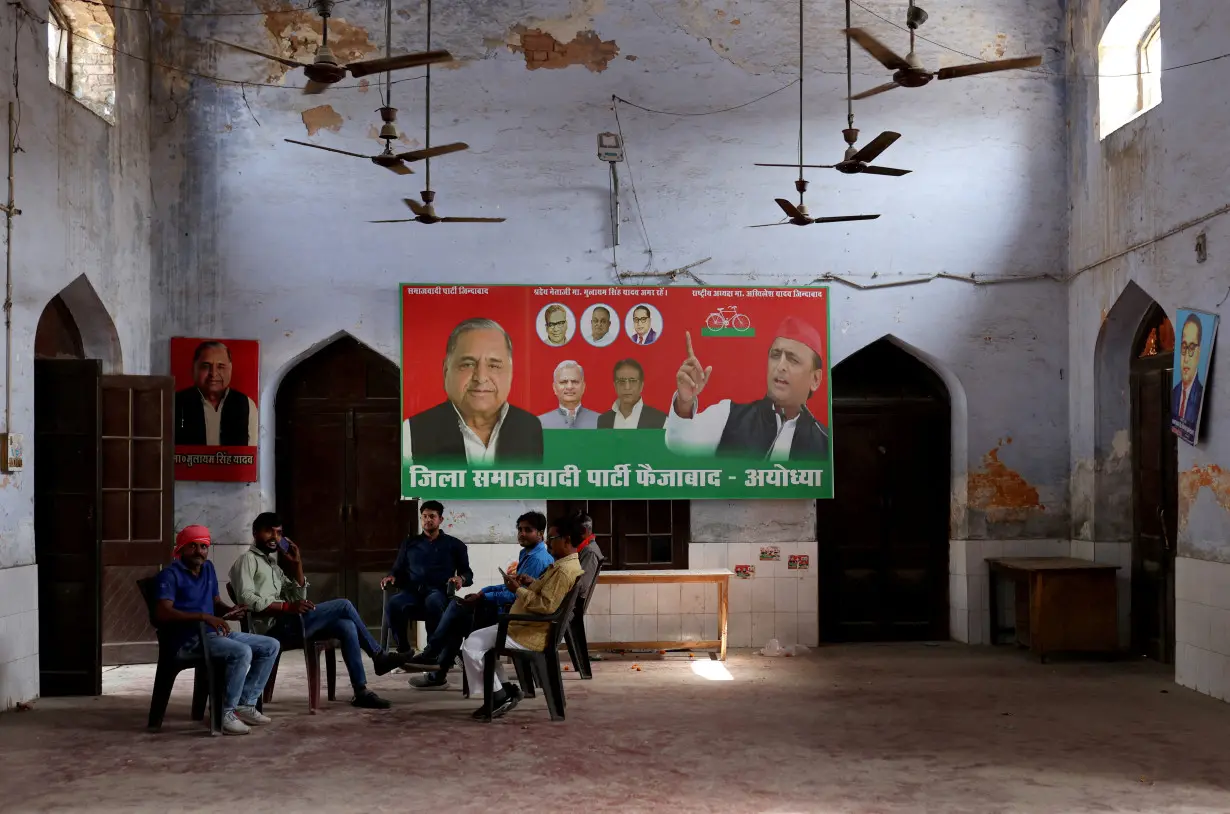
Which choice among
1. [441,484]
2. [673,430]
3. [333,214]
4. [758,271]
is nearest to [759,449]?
[673,430]

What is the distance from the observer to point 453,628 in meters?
7.90

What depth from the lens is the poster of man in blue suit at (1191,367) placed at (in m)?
7.86

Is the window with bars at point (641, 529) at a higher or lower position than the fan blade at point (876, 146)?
lower

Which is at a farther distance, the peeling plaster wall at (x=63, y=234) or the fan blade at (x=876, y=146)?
the peeling plaster wall at (x=63, y=234)

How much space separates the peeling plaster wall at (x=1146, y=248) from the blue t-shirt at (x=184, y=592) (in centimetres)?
618

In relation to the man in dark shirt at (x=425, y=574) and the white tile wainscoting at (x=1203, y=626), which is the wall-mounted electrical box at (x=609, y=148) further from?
the white tile wainscoting at (x=1203, y=626)

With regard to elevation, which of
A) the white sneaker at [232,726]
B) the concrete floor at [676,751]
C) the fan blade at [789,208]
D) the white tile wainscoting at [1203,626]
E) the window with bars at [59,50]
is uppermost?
the window with bars at [59,50]

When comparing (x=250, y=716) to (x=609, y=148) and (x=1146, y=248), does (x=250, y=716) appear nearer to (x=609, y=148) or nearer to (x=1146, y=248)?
(x=609, y=148)

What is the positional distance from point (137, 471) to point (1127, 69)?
816cm

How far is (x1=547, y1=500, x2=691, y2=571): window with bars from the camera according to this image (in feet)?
33.2

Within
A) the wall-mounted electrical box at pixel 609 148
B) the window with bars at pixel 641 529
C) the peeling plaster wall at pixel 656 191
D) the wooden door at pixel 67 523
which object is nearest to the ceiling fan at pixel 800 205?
the peeling plaster wall at pixel 656 191

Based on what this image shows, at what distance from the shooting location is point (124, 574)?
8789mm

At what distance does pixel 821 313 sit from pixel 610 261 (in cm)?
180

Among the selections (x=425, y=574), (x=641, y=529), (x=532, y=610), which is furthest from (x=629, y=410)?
(x=532, y=610)
